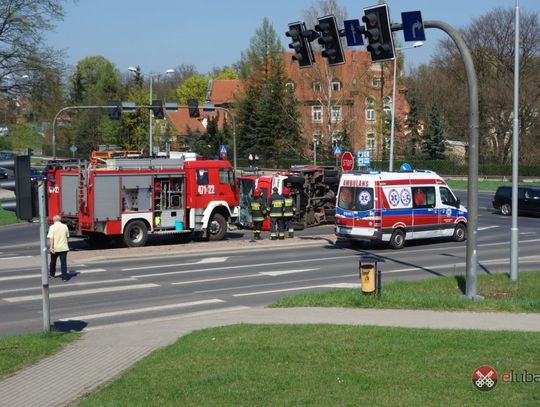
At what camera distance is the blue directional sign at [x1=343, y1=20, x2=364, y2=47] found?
1614 centimetres

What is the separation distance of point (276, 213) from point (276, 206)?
25cm

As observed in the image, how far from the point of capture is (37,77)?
169 feet

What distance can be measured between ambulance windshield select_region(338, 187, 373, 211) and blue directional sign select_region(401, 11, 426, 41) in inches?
417

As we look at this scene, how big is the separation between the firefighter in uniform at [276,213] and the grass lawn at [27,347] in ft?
52.6

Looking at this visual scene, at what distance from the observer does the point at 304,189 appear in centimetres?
3228

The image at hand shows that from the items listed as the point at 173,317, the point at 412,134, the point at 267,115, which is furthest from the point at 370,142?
the point at 173,317

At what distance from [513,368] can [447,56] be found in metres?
84.3

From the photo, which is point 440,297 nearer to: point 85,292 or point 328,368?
point 328,368

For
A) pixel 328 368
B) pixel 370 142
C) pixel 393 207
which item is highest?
pixel 370 142

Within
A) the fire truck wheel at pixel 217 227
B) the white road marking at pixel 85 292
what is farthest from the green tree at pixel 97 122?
the white road marking at pixel 85 292

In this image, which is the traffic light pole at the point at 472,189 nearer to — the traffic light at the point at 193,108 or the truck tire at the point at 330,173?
the truck tire at the point at 330,173

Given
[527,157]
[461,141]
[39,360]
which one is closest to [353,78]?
[527,157]

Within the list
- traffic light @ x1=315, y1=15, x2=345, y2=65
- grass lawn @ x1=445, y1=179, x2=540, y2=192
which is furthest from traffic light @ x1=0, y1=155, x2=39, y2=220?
grass lawn @ x1=445, y1=179, x2=540, y2=192

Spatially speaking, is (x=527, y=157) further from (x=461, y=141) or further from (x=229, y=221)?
(x=229, y=221)
